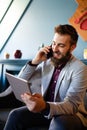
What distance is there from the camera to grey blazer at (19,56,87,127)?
1.60m

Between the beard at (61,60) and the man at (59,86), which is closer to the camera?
the man at (59,86)

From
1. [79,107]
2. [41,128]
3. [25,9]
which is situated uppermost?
[25,9]

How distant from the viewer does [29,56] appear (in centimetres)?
294

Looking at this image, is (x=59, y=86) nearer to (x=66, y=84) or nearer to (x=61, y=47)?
(x=66, y=84)

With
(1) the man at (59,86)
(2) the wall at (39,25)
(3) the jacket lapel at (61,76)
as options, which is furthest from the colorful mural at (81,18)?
(3) the jacket lapel at (61,76)

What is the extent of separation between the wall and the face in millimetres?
747

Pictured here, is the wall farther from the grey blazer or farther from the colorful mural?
the grey blazer

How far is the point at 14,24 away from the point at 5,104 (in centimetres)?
108

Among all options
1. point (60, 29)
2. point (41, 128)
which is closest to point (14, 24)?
point (60, 29)

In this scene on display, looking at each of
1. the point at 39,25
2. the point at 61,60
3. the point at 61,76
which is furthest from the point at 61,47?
the point at 39,25

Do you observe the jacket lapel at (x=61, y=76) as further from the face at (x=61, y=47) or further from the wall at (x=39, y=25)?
the wall at (x=39, y=25)

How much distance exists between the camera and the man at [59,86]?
1.58 meters

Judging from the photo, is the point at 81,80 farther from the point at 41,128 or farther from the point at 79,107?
the point at 41,128

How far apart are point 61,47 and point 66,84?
0.28 m
